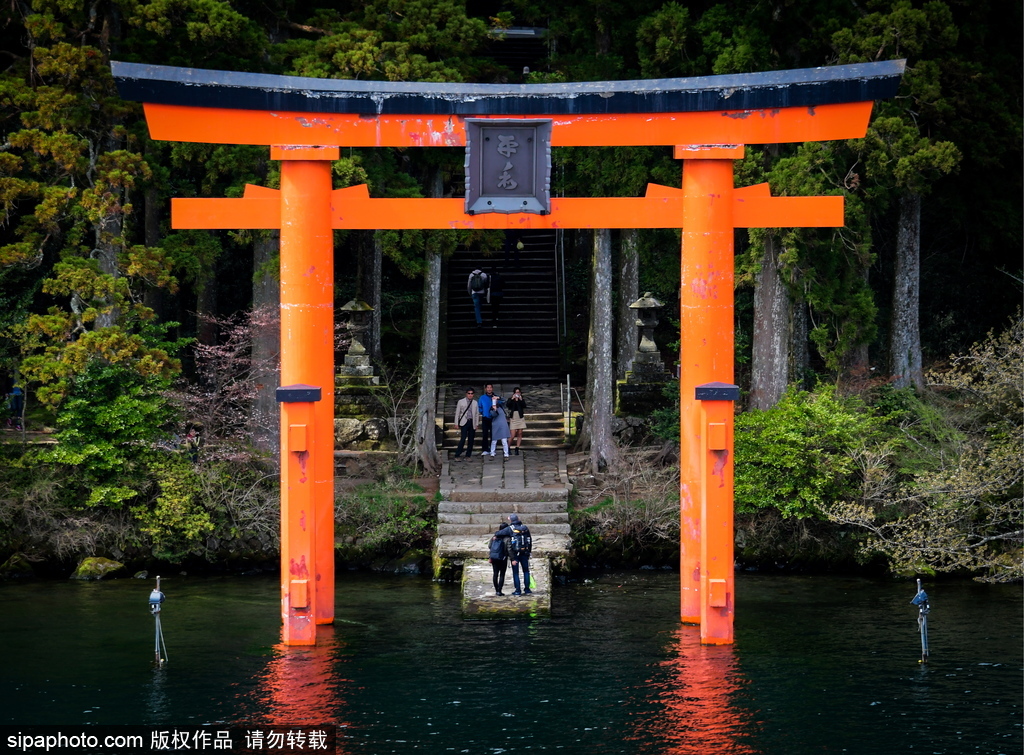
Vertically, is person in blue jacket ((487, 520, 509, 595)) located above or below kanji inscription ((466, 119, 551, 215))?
below

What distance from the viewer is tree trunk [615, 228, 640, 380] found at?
29.1 m

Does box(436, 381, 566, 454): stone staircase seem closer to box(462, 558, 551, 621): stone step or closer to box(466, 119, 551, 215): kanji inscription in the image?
box(462, 558, 551, 621): stone step

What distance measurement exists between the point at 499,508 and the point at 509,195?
8046 mm

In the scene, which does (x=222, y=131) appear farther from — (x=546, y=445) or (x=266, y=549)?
(x=546, y=445)

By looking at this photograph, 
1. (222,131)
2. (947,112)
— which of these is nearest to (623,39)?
(947,112)

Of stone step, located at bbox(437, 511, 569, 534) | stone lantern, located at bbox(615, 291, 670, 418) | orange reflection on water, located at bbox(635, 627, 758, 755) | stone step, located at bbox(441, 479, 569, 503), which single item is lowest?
orange reflection on water, located at bbox(635, 627, 758, 755)

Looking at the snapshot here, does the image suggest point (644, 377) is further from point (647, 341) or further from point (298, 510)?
point (298, 510)

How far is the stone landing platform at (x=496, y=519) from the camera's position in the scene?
2186 centimetres

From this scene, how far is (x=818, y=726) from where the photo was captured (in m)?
16.3

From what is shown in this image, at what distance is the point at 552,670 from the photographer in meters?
18.5

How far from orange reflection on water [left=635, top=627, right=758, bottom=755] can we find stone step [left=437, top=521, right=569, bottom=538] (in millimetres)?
5410

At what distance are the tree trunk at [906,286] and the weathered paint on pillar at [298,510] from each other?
13359 millimetres

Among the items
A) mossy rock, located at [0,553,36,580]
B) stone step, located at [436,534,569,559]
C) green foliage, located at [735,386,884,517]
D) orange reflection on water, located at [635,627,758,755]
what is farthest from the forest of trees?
orange reflection on water, located at [635,627,758,755]

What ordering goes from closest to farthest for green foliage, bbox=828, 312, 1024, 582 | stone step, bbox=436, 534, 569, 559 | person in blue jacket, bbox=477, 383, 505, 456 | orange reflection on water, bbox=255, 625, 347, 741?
orange reflection on water, bbox=255, 625, 347, 741
green foliage, bbox=828, 312, 1024, 582
stone step, bbox=436, 534, 569, 559
person in blue jacket, bbox=477, 383, 505, 456
